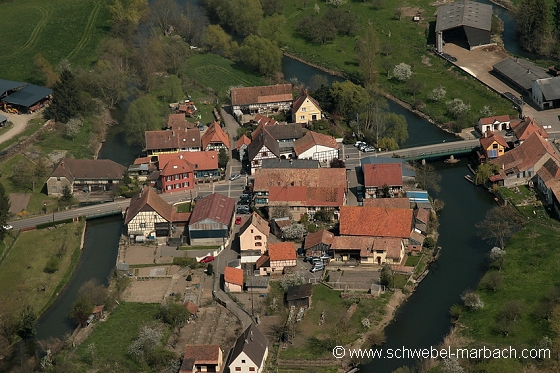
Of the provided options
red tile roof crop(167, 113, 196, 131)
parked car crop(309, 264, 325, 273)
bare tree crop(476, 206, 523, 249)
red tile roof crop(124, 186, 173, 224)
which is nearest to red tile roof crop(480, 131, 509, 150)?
bare tree crop(476, 206, 523, 249)

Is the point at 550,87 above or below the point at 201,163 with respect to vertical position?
above

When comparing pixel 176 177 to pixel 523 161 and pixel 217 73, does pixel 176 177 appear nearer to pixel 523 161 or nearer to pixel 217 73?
pixel 217 73

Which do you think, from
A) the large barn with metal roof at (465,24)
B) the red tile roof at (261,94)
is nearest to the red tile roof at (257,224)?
the red tile roof at (261,94)

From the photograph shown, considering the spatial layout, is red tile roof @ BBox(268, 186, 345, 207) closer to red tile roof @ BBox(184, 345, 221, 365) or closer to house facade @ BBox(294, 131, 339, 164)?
house facade @ BBox(294, 131, 339, 164)

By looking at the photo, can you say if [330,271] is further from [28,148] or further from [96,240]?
[28,148]

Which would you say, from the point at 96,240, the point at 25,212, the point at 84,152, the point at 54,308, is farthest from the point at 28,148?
the point at 54,308

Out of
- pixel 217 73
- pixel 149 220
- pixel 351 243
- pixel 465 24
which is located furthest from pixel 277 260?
pixel 465 24
